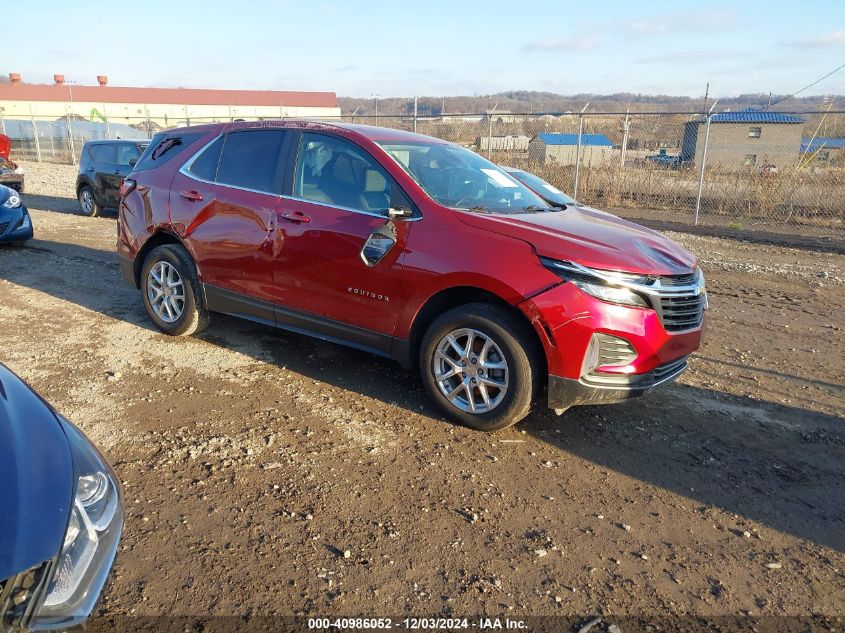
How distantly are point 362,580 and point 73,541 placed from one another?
1152mm

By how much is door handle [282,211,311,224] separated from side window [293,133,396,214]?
0.14 metres

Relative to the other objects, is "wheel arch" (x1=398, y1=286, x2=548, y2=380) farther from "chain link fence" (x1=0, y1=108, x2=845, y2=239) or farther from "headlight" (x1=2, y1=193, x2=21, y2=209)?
"chain link fence" (x1=0, y1=108, x2=845, y2=239)

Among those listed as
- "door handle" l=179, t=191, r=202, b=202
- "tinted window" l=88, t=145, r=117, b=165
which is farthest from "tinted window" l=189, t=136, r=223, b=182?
"tinted window" l=88, t=145, r=117, b=165

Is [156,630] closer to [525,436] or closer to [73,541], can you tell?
[73,541]

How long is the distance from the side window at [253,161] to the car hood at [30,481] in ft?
8.83

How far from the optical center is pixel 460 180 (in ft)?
15.1

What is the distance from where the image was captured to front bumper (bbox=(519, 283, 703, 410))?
359 cm

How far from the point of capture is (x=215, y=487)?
333 centimetres

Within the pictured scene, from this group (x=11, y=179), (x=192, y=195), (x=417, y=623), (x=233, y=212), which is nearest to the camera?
(x=417, y=623)

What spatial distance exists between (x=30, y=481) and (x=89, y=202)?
12.8m

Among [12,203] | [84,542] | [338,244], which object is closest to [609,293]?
[338,244]

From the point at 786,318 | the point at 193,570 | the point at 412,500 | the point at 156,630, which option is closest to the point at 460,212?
the point at 412,500

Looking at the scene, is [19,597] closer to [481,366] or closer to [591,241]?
[481,366]

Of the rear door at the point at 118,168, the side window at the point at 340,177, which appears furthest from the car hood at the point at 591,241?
the rear door at the point at 118,168
